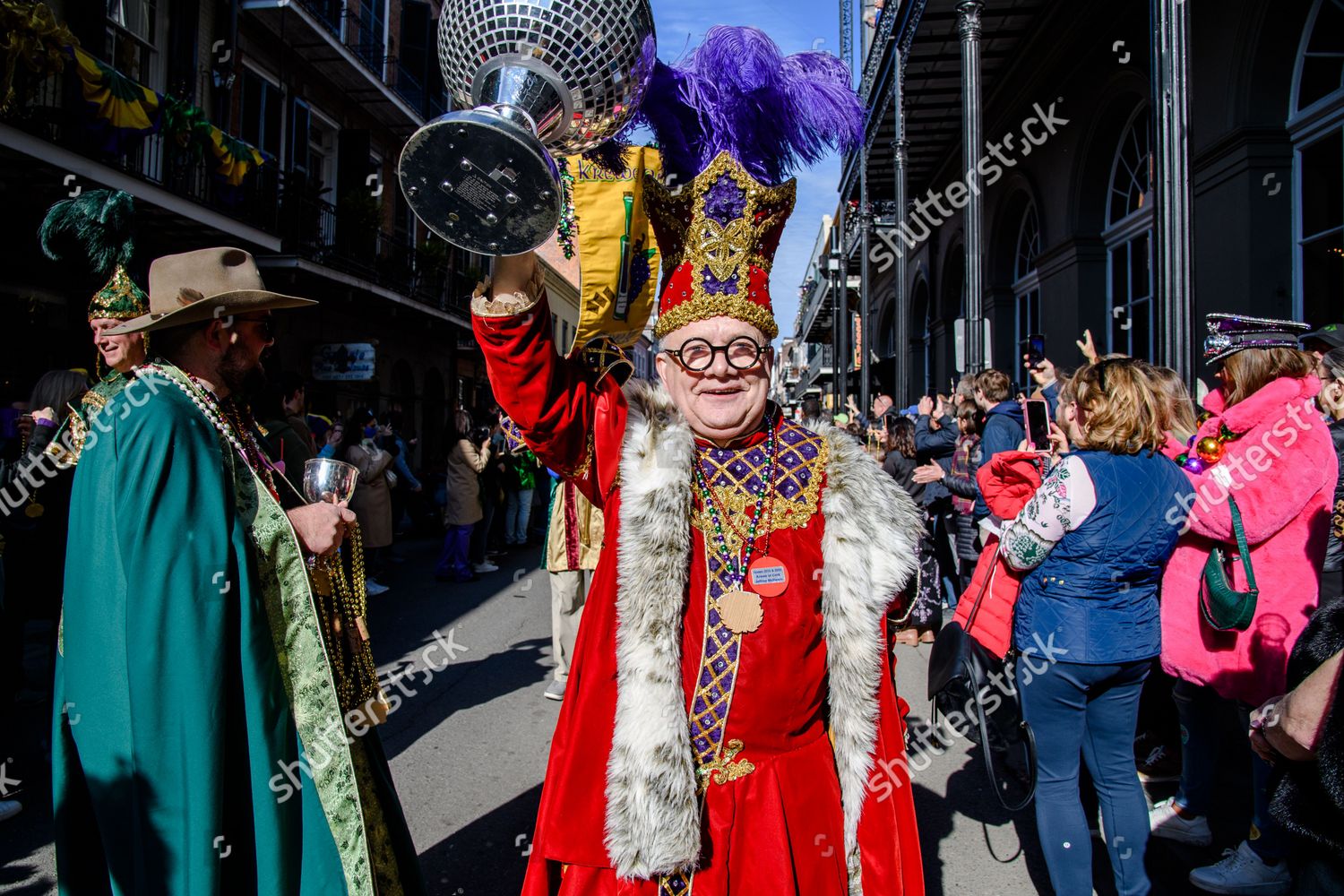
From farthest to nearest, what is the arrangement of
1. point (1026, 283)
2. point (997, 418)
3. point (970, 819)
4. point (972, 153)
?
point (1026, 283)
point (972, 153)
point (997, 418)
point (970, 819)

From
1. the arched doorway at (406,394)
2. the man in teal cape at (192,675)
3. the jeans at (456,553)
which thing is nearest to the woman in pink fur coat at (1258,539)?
the man in teal cape at (192,675)

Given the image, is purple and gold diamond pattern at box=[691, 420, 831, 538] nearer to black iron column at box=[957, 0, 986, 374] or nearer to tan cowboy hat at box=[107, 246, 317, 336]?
tan cowboy hat at box=[107, 246, 317, 336]

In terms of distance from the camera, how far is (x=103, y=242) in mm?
2816

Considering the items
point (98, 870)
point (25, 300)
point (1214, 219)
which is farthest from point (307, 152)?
point (98, 870)

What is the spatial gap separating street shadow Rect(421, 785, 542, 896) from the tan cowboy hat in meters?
2.29

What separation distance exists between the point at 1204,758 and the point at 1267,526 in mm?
1085

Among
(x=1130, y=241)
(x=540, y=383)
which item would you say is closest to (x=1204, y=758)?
(x=540, y=383)

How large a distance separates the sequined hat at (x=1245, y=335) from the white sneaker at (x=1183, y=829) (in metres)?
1.92

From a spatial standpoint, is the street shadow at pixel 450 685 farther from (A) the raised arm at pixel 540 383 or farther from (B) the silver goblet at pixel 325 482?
(A) the raised arm at pixel 540 383

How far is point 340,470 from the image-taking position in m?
2.28

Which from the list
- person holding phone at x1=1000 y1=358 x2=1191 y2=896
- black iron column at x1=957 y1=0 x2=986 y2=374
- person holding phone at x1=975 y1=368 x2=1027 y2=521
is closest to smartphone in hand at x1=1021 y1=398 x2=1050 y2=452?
person holding phone at x1=975 y1=368 x2=1027 y2=521

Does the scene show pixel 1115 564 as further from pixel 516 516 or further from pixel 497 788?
pixel 516 516

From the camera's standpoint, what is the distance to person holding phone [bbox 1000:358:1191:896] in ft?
8.69

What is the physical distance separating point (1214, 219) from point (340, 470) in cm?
815
